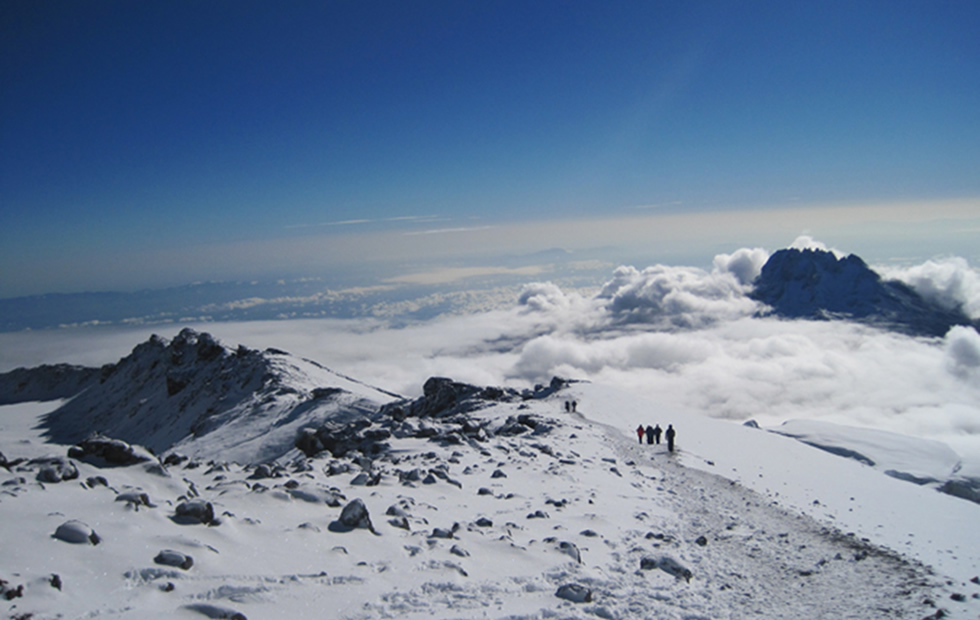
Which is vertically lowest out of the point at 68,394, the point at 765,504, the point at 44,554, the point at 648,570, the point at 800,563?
the point at 68,394

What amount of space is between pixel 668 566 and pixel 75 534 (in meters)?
8.40

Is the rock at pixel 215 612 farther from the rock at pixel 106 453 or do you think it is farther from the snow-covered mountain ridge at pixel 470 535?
the rock at pixel 106 453

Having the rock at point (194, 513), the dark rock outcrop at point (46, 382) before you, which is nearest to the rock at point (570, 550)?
the rock at point (194, 513)

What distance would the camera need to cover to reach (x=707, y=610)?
278 inches

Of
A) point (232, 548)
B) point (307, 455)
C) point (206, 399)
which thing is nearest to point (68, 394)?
point (206, 399)

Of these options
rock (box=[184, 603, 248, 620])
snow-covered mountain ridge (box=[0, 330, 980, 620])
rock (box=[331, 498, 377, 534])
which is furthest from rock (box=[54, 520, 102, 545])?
rock (box=[331, 498, 377, 534])

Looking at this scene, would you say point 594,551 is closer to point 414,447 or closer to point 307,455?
point 414,447

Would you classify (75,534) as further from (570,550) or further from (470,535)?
(570,550)

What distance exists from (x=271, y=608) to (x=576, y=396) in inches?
1303

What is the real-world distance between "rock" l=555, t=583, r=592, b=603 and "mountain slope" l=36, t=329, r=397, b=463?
102 ft

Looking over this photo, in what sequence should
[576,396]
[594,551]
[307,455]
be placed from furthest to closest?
[576,396] → [307,455] → [594,551]

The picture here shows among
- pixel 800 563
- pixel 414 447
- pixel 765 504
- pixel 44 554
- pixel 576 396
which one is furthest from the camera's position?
pixel 576 396

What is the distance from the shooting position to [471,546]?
805 centimetres

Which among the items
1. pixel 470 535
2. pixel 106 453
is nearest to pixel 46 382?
pixel 106 453
